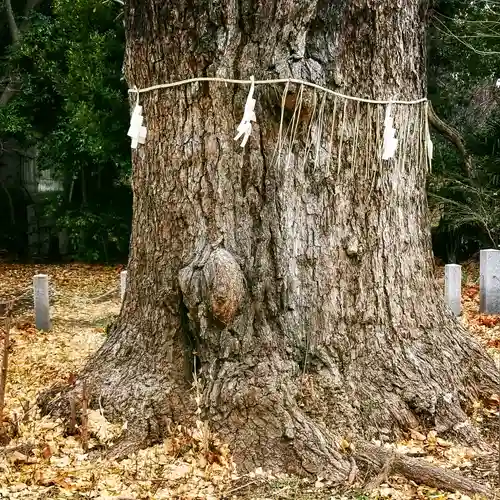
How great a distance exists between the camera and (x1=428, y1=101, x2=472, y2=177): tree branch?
A: 6.62m

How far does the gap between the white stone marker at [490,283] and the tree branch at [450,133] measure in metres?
1.47

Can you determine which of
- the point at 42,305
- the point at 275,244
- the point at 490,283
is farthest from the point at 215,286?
the point at 490,283

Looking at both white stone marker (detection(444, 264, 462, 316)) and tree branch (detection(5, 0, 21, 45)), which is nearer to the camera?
white stone marker (detection(444, 264, 462, 316))

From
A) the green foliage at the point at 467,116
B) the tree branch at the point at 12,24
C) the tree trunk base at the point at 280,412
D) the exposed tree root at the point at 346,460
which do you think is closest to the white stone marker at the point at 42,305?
the tree trunk base at the point at 280,412

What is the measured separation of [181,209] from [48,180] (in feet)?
52.3

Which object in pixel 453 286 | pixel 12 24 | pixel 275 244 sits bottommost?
pixel 453 286

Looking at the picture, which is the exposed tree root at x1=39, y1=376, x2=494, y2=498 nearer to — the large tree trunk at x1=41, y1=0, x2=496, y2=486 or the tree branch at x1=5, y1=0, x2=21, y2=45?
the large tree trunk at x1=41, y1=0, x2=496, y2=486

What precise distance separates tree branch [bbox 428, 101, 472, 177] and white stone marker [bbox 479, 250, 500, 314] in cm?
147

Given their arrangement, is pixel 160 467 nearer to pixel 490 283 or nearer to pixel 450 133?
pixel 490 283

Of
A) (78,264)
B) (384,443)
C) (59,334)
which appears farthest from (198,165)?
(78,264)

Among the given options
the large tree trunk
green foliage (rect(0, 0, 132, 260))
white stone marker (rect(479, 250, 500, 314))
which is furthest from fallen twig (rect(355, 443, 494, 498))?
green foliage (rect(0, 0, 132, 260))

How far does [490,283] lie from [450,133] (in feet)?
5.96

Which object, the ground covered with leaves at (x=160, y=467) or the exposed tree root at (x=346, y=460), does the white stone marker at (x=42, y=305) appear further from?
the exposed tree root at (x=346, y=460)

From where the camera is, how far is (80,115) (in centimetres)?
1326
